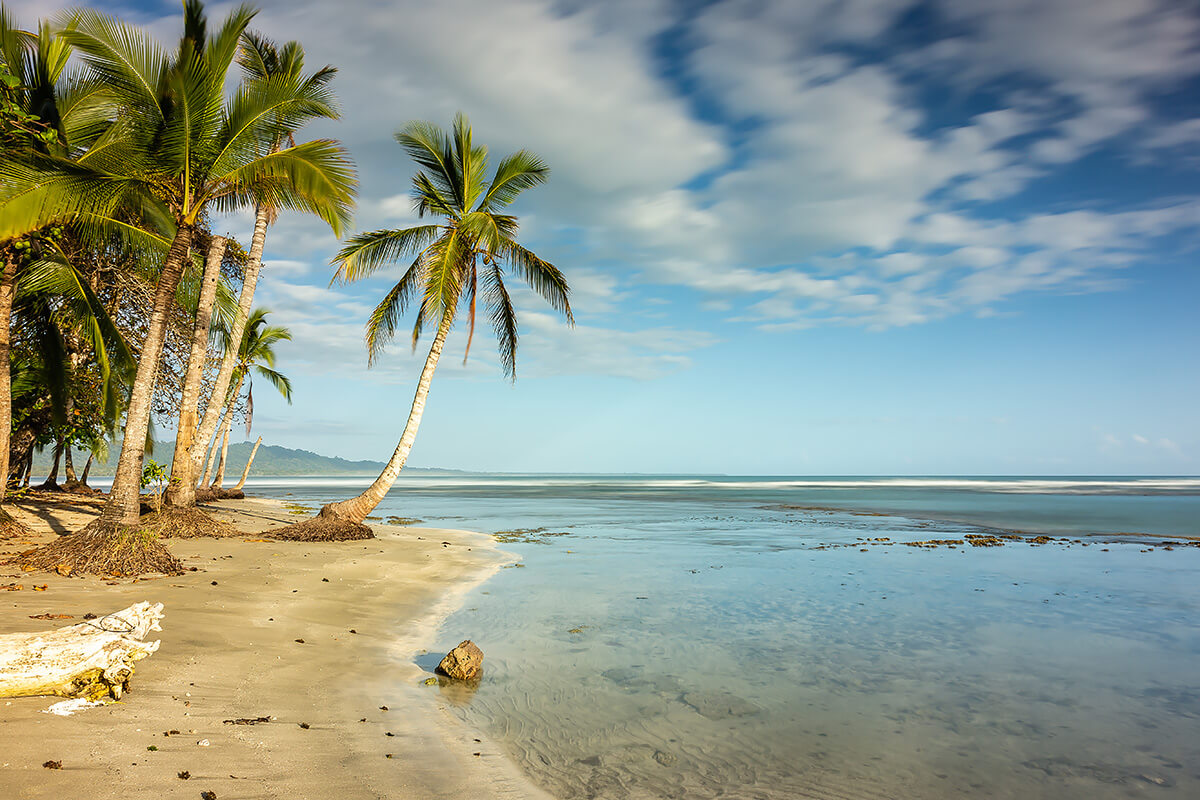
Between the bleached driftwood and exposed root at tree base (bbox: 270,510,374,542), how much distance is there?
11235mm

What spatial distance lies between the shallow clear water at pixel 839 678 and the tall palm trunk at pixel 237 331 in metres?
9.02

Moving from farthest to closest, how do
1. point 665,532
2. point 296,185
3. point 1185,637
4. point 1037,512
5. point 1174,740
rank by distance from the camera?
point 1037,512
point 665,532
point 296,185
point 1185,637
point 1174,740

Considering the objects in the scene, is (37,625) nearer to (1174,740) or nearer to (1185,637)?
(1174,740)

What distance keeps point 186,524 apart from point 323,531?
9.73 ft

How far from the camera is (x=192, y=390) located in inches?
602

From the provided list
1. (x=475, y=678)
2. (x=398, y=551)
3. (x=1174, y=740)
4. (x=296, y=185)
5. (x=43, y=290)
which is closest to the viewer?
(x=1174, y=740)

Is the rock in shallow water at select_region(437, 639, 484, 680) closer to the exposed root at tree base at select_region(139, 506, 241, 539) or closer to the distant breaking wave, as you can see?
the exposed root at tree base at select_region(139, 506, 241, 539)

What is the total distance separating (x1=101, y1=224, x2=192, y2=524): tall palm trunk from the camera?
10.4m

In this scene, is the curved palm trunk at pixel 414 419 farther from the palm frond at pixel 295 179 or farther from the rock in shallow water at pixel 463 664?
the rock in shallow water at pixel 463 664

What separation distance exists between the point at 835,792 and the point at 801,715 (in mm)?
1431

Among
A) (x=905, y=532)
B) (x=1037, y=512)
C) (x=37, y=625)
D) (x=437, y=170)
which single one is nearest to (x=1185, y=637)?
(x=37, y=625)

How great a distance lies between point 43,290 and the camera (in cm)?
1377

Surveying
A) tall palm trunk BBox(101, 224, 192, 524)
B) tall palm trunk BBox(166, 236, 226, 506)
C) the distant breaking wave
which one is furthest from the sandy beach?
the distant breaking wave

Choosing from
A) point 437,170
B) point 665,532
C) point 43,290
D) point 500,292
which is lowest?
point 665,532
